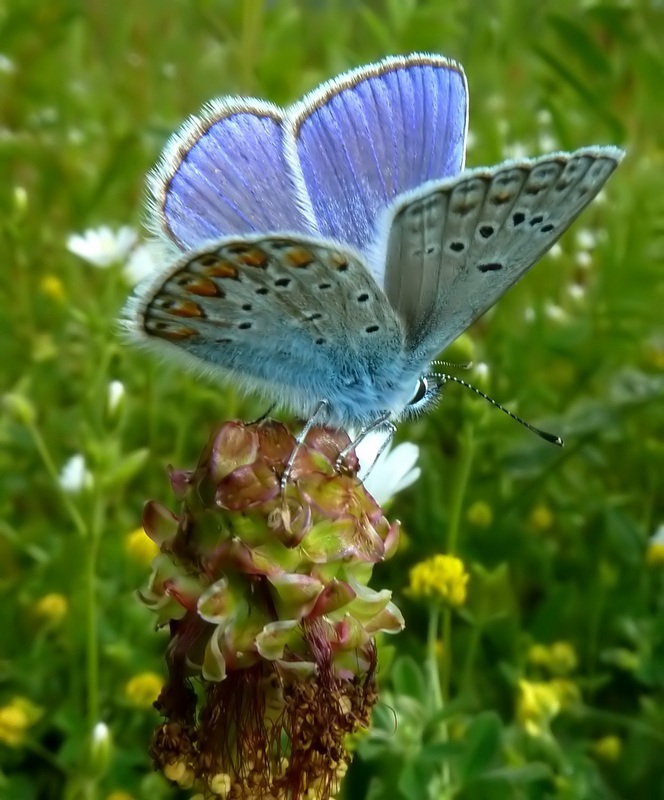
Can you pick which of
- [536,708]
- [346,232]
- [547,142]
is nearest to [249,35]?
[346,232]

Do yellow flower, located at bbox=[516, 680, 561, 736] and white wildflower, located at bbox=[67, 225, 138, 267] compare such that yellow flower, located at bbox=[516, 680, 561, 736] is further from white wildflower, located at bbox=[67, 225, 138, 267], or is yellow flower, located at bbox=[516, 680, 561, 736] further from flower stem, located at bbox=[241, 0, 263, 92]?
flower stem, located at bbox=[241, 0, 263, 92]

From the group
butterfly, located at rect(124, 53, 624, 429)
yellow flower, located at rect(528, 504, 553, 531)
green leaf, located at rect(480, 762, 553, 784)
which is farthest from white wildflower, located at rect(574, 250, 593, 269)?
green leaf, located at rect(480, 762, 553, 784)

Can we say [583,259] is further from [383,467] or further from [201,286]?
[201,286]

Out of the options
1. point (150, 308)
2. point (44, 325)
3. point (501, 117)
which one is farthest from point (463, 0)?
point (150, 308)

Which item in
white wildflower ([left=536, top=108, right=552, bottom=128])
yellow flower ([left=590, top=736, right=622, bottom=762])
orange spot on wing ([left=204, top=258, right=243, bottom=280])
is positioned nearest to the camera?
orange spot on wing ([left=204, top=258, right=243, bottom=280])

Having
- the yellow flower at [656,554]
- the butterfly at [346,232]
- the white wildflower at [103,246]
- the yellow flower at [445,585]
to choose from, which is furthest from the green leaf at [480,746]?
the white wildflower at [103,246]

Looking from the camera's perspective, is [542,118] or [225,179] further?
[542,118]
